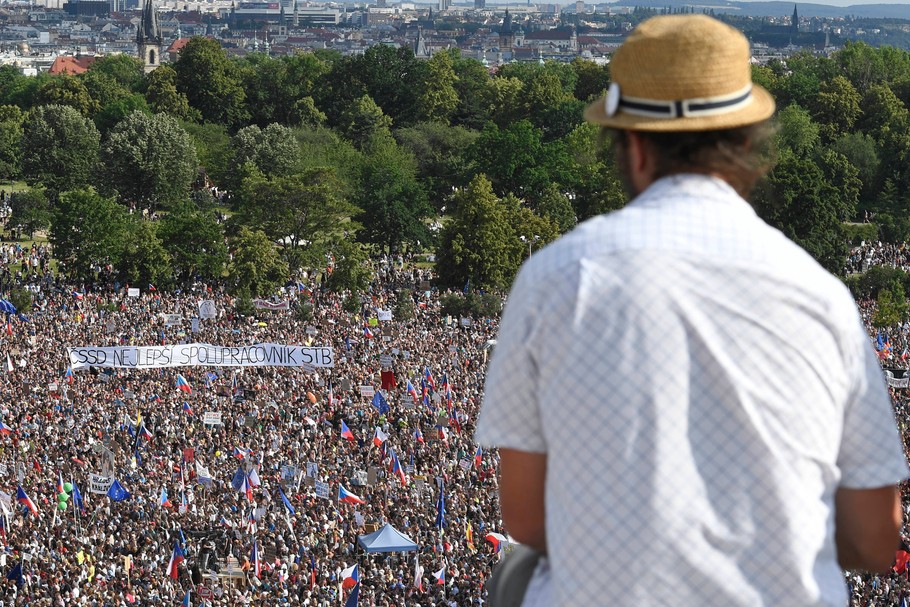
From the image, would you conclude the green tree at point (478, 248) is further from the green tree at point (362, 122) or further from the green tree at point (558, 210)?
the green tree at point (362, 122)

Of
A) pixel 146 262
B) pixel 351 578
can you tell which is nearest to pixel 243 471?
pixel 351 578

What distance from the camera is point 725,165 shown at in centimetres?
260

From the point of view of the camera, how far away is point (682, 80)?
2484 millimetres

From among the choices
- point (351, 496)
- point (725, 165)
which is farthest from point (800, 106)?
point (725, 165)

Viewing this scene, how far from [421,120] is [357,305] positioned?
38888 millimetres

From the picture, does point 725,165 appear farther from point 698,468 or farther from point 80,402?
point 80,402

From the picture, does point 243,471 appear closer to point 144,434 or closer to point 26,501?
point 26,501

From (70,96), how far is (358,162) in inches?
888

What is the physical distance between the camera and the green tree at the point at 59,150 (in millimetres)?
62031

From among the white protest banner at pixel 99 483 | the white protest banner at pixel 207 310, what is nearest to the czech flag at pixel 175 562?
the white protest banner at pixel 99 483

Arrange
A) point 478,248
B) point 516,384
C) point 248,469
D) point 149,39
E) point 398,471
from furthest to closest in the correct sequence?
point 149,39 → point 478,248 → point 398,471 → point 248,469 → point 516,384

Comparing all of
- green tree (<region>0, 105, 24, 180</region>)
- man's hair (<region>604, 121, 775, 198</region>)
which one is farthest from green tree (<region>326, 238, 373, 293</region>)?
man's hair (<region>604, 121, 775, 198</region>)

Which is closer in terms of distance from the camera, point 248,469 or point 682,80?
point 682,80

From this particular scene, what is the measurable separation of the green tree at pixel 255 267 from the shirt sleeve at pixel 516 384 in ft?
127
